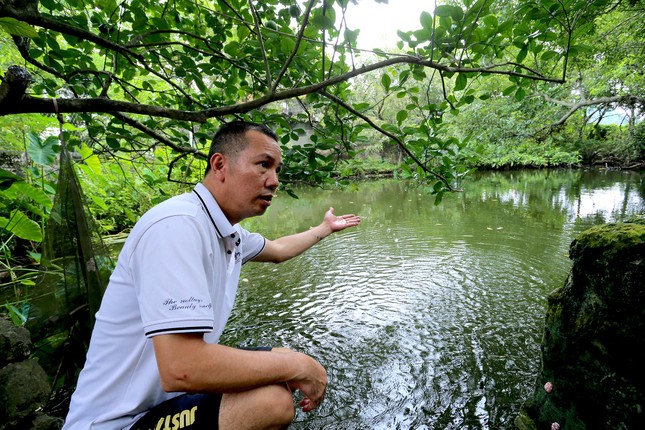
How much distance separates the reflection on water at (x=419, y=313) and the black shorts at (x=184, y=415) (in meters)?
1.29

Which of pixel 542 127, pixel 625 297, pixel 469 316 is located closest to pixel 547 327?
pixel 625 297

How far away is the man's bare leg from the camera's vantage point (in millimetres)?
1163

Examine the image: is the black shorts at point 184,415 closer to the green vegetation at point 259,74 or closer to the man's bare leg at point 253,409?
the man's bare leg at point 253,409

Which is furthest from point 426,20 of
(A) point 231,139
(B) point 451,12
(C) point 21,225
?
(C) point 21,225

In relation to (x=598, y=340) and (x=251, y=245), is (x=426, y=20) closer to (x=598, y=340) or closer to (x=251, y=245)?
(x=251, y=245)

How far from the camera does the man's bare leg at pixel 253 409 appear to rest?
116 centimetres

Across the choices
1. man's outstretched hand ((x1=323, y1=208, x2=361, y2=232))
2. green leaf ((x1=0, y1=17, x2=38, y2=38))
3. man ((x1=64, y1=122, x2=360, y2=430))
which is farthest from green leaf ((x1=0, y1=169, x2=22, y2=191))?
man's outstretched hand ((x1=323, y1=208, x2=361, y2=232))

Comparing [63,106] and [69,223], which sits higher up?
[63,106]

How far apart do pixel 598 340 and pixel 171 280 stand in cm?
212

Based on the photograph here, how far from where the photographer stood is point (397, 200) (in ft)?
40.6

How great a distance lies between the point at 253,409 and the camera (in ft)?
3.84

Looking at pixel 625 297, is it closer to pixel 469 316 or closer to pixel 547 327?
pixel 547 327

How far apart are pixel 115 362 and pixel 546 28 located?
2.51 metres

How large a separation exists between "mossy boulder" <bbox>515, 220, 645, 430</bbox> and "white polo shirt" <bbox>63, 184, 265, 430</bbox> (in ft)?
6.45
